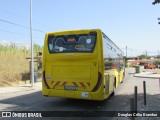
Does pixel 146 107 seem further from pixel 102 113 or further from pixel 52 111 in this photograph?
pixel 52 111

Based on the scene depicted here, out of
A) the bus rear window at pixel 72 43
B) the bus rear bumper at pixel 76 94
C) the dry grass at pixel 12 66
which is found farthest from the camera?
the dry grass at pixel 12 66

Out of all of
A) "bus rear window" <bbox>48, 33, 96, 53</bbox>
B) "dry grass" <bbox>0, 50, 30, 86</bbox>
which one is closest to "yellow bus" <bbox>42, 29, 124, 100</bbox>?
"bus rear window" <bbox>48, 33, 96, 53</bbox>

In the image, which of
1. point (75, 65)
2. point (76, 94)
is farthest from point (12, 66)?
point (76, 94)

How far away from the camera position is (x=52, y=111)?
33.4 ft

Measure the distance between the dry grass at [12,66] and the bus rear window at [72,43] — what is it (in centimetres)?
1172

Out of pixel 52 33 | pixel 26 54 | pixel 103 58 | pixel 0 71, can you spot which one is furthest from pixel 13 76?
pixel 103 58

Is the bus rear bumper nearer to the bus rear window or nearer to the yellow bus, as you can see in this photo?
the yellow bus

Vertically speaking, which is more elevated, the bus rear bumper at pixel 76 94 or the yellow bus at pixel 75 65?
the yellow bus at pixel 75 65

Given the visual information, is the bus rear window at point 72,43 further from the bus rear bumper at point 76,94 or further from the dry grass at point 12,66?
the dry grass at point 12,66

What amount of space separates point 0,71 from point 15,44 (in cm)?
667

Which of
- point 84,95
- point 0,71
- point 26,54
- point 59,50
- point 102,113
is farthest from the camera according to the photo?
point 26,54

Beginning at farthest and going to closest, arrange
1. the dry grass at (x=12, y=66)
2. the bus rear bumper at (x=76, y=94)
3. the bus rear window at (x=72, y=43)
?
the dry grass at (x=12, y=66)
the bus rear window at (x=72, y=43)
the bus rear bumper at (x=76, y=94)

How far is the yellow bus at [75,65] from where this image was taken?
10727mm

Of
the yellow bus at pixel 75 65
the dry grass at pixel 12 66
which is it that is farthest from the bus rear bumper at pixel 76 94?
the dry grass at pixel 12 66
